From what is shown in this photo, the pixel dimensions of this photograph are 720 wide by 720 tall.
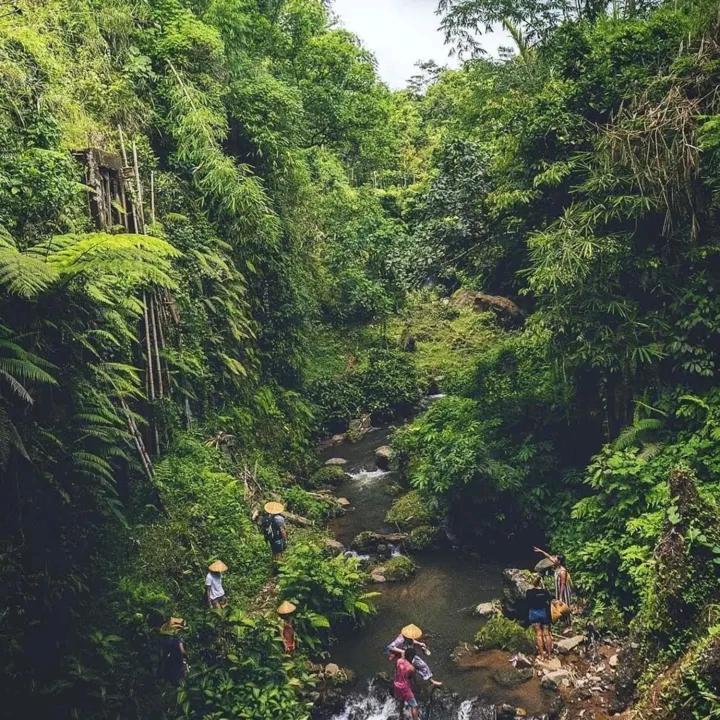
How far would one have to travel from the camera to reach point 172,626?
8898mm

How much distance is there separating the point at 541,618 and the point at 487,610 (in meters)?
1.43

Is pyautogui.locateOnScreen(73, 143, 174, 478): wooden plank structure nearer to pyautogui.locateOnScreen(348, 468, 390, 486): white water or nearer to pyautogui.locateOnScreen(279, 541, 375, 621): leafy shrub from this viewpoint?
pyautogui.locateOnScreen(279, 541, 375, 621): leafy shrub

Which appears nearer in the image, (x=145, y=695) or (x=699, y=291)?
(x=145, y=695)

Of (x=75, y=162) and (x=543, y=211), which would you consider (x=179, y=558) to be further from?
(x=543, y=211)

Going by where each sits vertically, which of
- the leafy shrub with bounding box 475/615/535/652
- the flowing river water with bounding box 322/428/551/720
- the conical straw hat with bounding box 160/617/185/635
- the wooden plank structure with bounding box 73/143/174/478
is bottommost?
the flowing river water with bounding box 322/428/551/720

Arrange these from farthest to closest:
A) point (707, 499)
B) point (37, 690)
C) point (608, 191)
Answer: point (608, 191) < point (707, 499) < point (37, 690)

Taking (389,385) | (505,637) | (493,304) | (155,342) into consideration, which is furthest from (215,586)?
(493,304)

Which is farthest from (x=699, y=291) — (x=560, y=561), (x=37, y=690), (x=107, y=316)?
(x=37, y=690)

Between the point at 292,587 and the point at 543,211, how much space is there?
9.12 meters

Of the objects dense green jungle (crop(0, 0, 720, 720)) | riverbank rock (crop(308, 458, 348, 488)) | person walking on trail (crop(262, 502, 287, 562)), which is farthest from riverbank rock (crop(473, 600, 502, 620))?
riverbank rock (crop(308, 458, 348, 488))

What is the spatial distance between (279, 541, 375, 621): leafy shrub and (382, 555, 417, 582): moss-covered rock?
1.13 meters

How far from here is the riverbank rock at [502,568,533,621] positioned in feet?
34.6

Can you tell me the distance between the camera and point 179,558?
409 inches

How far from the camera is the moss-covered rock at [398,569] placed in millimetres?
12477
